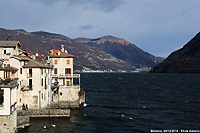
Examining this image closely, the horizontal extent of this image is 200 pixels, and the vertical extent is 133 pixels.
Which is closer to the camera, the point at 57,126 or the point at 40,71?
the point at 57,126

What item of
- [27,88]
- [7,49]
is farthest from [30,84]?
[7,49]

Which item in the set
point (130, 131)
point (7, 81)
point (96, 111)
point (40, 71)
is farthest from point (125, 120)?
point (7, 81)

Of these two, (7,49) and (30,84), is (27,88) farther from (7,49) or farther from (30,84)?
(7,49)

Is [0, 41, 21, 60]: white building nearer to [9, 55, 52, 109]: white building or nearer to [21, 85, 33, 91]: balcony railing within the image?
[9, 55, 52, 109]: white building

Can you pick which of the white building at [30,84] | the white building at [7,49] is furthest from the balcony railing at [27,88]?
the white building at [7,49]

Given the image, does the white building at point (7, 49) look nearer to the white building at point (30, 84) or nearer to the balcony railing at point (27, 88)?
the white building at point (30, 84)

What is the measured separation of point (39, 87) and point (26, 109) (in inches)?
233

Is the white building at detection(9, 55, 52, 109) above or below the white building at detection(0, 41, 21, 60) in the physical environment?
below

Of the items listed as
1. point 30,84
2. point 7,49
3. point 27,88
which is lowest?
point 27,88

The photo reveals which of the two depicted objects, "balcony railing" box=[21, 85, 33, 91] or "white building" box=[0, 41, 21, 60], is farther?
"balcony railing" box=[21, 85, 33, 91]

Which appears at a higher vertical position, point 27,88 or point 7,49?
point 7,49

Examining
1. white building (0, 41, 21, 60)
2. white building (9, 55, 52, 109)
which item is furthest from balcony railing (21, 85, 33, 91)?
white building (0, 41, 21, 60)

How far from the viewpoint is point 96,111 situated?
67938mm

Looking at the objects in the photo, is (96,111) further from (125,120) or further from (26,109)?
(26,109)
